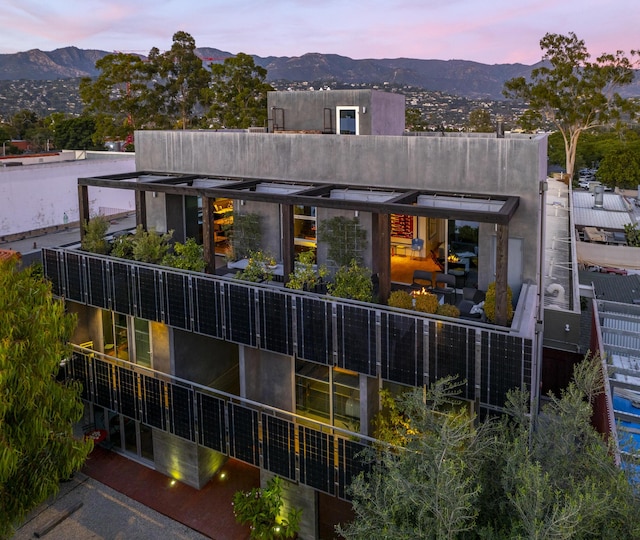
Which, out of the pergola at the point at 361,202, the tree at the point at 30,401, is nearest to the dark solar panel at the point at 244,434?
the tree at the point at 30,401

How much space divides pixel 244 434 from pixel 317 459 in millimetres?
1922

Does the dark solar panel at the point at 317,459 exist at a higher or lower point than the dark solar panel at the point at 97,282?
lower

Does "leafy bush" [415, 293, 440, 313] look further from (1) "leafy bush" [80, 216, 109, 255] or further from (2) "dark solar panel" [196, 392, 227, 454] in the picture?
(1) "leafy bush" [80, 216, 109, 255]

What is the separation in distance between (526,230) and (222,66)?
45.4 metres

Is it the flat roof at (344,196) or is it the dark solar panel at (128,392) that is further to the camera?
the dark solar panel at (128,392)

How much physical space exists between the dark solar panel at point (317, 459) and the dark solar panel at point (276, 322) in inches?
68.5

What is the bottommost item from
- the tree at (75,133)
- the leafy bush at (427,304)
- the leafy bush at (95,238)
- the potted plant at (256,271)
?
the leafy bush at (427,304)

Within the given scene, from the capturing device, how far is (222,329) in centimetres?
1245

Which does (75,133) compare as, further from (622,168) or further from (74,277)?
(622,168)

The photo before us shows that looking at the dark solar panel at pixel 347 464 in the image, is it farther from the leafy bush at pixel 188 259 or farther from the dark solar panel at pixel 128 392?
the dark solar panel at pixel 128 392

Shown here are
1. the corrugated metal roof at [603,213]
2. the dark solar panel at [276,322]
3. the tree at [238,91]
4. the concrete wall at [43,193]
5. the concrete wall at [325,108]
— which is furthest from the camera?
the tree at [238,91]

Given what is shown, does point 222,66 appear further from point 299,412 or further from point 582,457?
point 582,457

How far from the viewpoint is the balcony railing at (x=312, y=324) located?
9.48 meters

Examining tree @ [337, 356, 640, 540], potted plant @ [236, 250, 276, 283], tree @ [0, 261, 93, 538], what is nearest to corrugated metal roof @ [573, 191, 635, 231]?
potted plant @ [236, 250, 276, 283]
